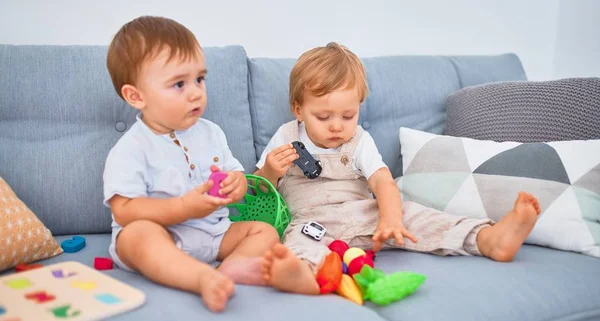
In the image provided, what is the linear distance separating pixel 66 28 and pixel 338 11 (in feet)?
3.54

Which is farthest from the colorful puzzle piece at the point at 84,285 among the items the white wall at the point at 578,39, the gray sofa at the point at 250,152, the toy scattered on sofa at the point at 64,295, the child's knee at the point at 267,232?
the white wall at the point at 578,39

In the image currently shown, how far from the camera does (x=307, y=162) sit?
1.59m

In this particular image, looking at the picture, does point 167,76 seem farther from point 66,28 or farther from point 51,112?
point 66,28

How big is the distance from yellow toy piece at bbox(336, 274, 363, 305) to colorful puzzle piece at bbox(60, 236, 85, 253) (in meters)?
0.68

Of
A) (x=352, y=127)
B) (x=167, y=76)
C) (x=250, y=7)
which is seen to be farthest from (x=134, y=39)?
(x=250, y=7)

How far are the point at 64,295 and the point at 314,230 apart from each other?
64cm

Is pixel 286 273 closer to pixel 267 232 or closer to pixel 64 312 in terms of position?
pixel 267 232

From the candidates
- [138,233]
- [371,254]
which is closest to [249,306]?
[138,233]

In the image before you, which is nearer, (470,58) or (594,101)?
(594,101)

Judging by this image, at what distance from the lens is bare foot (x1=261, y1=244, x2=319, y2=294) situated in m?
1.13

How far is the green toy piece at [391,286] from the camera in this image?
45.6 inches

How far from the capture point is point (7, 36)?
186 cm

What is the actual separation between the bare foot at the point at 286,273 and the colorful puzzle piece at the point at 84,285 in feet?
1.10

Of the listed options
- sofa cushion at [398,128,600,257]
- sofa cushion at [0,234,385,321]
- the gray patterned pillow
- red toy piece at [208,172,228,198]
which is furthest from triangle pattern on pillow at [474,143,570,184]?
red toy piece at [208,172,228,198]
